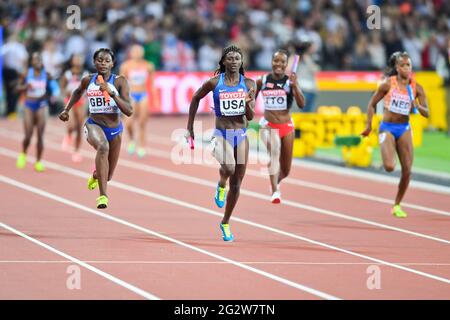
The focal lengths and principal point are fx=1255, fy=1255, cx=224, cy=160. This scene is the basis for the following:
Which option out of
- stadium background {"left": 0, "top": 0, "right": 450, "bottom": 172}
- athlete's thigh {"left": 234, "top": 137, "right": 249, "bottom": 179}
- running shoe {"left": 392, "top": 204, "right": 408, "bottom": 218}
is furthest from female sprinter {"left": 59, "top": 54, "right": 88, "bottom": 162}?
athlete's thigh {"left": 234, "top": 137, "right": 249, "bottom": 179}

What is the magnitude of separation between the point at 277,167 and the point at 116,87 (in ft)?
9.56

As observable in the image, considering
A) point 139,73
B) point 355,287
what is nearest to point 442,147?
point 139,73

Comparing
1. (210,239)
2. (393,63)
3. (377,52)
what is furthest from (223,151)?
(377,52)

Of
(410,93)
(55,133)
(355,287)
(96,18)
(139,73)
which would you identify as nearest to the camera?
(355,287)

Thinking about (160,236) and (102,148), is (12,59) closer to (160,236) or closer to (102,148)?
(102,148)

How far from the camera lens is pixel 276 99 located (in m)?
16.1

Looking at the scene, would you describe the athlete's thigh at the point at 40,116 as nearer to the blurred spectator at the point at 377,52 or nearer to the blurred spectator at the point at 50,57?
the blurred spectator at the point at 50,57

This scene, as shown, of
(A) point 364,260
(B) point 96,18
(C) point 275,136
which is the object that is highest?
(B) point 96,18

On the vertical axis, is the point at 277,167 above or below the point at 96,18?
below

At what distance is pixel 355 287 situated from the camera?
10812mm

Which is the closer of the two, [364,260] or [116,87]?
[364,260]

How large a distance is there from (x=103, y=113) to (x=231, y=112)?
1.92m

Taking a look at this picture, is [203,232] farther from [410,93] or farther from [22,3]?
[22,3]

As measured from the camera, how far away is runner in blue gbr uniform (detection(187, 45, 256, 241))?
13047 millimetres
